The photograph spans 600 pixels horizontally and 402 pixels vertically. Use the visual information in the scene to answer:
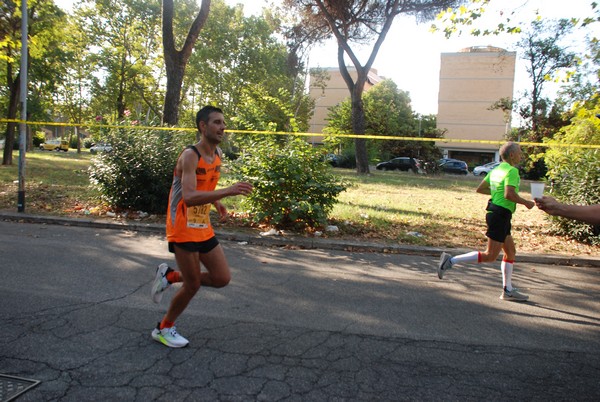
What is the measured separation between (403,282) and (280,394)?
323 cm

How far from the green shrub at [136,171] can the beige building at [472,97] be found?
55.6 m

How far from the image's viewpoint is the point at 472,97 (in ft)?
203

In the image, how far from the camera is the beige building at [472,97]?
6094 cm

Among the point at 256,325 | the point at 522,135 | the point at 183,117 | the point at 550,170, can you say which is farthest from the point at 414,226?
the point at 183,117

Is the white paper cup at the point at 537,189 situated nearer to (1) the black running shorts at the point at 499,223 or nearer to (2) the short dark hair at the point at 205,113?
(1) the black running shorts at the point at 499,223

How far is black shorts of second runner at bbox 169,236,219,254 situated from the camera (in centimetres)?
346

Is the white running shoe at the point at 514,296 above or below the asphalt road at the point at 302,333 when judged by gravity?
above

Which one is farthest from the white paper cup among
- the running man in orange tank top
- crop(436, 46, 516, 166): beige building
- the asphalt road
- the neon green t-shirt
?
crop(436, 46, 516, 166): beige building

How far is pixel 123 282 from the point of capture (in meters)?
5.37

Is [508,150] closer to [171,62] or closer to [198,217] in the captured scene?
[198,217]

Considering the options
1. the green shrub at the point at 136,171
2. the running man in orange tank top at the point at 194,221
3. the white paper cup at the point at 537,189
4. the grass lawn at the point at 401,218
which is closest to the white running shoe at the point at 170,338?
the running man in orange tank top at the point at 194,221

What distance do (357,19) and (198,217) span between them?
25258mm

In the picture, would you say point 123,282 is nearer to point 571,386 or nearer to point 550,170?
point 571,386

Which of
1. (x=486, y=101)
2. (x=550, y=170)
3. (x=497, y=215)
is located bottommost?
(x=497, y=215)
